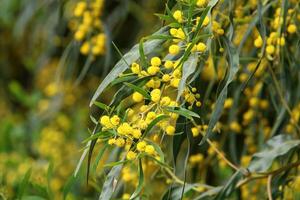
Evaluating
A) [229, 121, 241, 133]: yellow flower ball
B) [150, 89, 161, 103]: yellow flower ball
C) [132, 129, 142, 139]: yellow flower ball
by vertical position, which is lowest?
[229, 121, 241, 133]: yellow flower ball

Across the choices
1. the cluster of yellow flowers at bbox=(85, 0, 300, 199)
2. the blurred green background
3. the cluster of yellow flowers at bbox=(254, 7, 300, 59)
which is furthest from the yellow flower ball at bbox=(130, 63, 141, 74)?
the blurred green background

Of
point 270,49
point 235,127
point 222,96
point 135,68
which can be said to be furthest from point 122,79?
point 235,127

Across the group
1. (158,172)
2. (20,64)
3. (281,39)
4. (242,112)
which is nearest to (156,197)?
(242,112)

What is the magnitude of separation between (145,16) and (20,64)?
123 cm

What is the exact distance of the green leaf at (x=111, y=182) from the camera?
1.04m

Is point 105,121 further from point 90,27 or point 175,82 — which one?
point 90,27

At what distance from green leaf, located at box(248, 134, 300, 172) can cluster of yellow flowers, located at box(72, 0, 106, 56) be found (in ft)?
1.64

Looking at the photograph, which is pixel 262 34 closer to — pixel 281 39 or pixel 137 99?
pixel 281 39

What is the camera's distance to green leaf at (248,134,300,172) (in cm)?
130

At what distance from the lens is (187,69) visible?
982 mm

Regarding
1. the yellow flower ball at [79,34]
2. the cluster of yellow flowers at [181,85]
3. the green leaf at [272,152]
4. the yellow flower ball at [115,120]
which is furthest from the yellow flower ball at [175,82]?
the yellow flower ball at [79,34]

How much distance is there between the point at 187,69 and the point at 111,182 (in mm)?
223

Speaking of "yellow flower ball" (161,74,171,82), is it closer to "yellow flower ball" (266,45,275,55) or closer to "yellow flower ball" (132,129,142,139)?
"yellow flower ball" (132,129,142,139)

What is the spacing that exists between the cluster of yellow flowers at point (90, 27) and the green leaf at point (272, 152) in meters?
0.50
